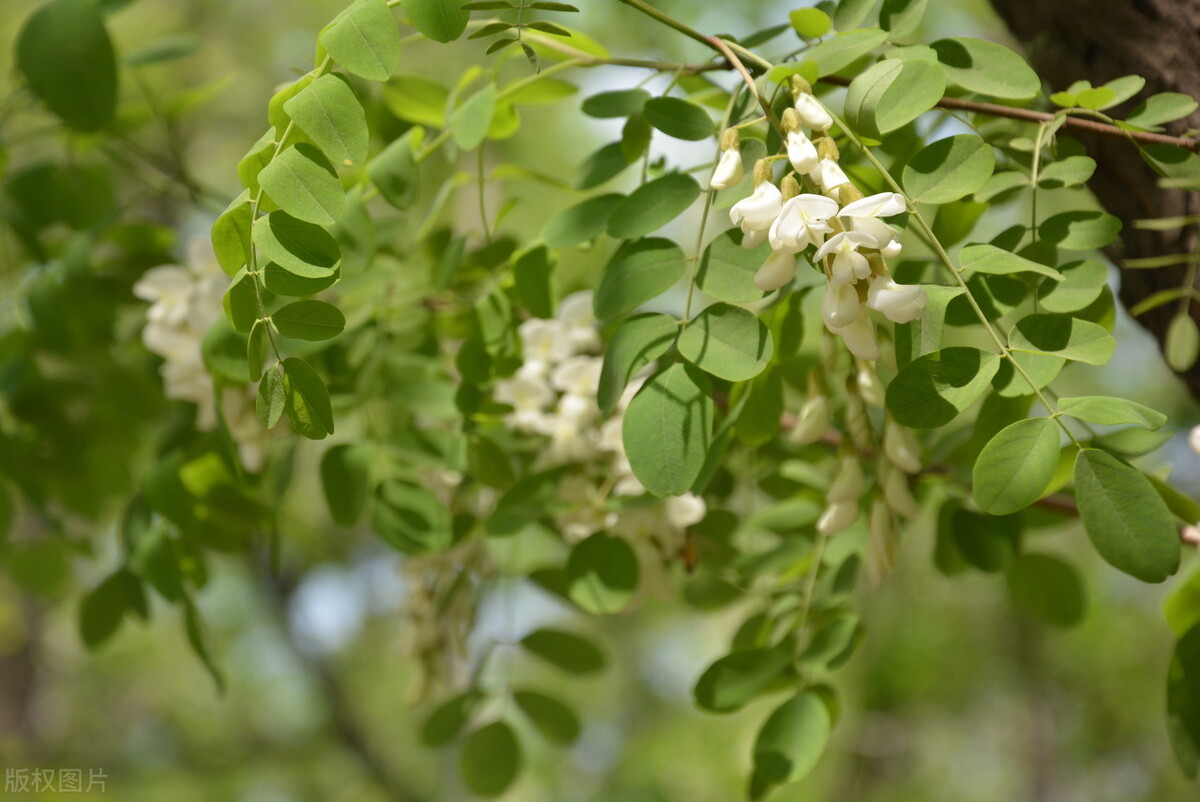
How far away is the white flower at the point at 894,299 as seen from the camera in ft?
0.99

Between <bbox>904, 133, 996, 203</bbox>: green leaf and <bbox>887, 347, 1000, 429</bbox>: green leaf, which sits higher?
<bbox>904, 133, 996, 203</bbox>: green leaf

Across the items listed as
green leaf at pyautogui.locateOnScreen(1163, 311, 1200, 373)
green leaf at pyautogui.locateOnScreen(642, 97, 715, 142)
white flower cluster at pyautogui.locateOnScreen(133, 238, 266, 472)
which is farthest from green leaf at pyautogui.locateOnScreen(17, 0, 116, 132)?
green leaf at pyautogui.locateOnScreen(1163, 311, 1200, 373)

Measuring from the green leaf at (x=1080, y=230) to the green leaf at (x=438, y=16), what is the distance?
256 mm

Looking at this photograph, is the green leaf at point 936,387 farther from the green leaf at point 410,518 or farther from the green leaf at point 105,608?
the green leaf at point 105,608

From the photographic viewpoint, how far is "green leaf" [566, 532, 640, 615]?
1.70 feet

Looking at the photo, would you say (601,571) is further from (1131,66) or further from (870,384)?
(1131,66)

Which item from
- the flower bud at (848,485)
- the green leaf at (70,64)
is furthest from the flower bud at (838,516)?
the green leaf at (70,64)

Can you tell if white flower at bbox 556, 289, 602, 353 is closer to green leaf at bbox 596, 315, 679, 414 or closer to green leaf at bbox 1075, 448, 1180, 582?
green leaf at bbox 596, 315, 679, 414

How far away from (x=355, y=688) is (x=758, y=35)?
16.5 ft

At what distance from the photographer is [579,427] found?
0.55 meters

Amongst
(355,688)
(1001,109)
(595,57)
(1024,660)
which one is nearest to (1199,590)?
(1001,109)

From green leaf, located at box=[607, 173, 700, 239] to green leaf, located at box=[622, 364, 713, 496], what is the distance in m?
0.07

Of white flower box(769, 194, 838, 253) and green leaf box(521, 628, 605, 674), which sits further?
green leaf box(521, 628, 605, 674)

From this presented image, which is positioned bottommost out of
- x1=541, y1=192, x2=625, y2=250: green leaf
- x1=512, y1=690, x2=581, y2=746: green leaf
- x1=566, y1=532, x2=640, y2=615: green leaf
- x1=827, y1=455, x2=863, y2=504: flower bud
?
x1=512, y1=690, x2=581, y2=746: green leaf
